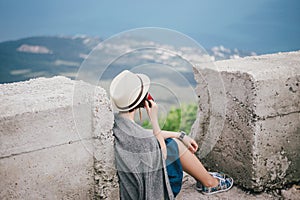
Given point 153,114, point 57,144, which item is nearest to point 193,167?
point 153,114

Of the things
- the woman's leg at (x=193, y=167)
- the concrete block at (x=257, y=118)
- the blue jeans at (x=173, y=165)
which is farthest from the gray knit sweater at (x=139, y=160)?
the concrete block at (x=257, y=118)

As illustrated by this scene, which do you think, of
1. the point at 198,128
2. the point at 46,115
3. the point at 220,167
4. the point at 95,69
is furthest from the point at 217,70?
the point at 46,115

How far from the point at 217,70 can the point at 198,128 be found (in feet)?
1.68

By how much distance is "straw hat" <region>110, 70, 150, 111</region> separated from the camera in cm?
238

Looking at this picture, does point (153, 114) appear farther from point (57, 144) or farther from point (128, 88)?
point (57, 144)

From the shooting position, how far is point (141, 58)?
2451 millimetres

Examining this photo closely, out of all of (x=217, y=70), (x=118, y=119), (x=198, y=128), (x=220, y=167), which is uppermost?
(x=217, y=70)

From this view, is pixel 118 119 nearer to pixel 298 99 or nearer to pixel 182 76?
pixel 182 76

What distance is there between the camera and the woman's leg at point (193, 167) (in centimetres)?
285

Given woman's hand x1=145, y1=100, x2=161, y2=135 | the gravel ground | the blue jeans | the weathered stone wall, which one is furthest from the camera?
the gravel ground

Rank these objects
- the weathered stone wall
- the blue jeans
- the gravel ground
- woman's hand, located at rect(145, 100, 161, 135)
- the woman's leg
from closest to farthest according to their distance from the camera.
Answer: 1. the weathered stone wall
2. woman's hand, located at rect(145, 100, 161, 135)
3. the blue jeans
4. the woman's leg
5. the gravel ground

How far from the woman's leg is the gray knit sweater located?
11.3 inches

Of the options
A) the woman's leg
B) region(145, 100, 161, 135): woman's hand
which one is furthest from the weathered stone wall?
the woman's leg

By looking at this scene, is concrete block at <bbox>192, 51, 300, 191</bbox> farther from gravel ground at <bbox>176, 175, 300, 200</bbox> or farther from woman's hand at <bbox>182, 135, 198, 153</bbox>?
woman's hand at <bbox>182, 135, 198, 153</bbox>
